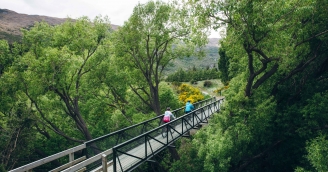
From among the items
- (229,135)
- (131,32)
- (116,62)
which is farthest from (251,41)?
(116,62)

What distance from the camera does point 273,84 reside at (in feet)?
43.8

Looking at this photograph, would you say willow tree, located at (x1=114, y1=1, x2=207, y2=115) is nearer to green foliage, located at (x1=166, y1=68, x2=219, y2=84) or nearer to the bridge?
the bridge

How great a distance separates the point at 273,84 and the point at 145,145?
9.14 m

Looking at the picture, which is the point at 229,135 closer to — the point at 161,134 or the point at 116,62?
the point at 161,134

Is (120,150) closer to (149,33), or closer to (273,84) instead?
(149,33)

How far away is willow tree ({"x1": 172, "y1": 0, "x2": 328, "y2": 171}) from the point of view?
904 cm

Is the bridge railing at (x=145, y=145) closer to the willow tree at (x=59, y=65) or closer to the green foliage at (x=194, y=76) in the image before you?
the willow tree at (x=59, y=65)

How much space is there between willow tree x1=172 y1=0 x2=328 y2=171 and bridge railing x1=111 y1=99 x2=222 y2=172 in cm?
135

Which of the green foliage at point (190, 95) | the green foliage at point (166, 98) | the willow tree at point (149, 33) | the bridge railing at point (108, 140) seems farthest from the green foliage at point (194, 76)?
the bridge railing at point (108, 140)

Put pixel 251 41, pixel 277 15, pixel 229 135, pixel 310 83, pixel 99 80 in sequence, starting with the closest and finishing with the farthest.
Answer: pixel 277 15
pixel 251 41
pixel 229 135
pixel 310 83
pixel 99 80

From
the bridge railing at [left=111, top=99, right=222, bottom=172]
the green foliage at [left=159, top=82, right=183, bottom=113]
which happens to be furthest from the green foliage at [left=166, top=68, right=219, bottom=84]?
the bridge railing at [left=111, top=99, right=222, bottom=172]

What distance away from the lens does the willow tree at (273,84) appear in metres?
9.04

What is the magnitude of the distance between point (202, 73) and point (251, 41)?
51110 mm

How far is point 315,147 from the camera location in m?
8.91
